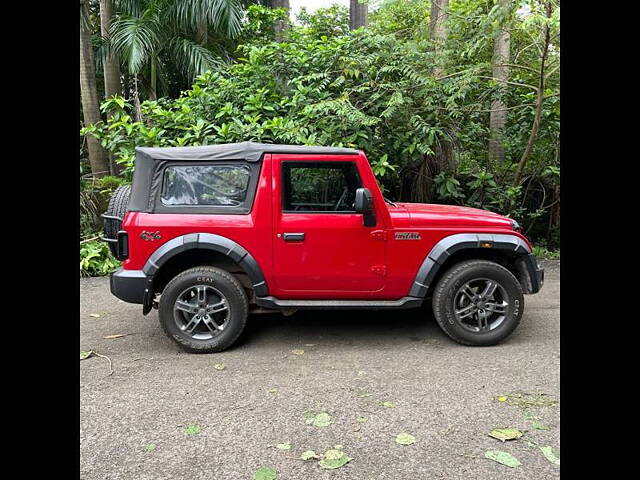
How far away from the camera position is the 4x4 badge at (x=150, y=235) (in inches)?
169

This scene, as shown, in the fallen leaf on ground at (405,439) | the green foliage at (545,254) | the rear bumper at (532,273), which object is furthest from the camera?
the green foliage at (545,254)

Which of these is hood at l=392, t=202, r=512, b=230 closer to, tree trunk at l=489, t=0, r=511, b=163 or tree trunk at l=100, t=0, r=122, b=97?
tree trunk at l=489, t=0, r=511, b=163

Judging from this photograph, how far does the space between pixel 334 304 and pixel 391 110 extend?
4.03 m

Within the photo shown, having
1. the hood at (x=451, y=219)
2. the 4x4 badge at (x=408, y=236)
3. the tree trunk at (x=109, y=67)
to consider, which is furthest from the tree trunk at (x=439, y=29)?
the tree trunk at (x=109, y=67)

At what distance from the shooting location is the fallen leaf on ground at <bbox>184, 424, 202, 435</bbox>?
3031 mm

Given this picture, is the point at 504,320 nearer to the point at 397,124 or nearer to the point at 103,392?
the point at 103,392

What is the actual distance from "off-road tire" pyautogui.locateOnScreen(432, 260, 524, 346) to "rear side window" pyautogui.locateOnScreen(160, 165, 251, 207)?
1975 mm

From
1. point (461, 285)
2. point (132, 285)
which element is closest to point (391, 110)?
point (461, 285)

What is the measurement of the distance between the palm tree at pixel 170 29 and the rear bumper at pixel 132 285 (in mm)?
8944

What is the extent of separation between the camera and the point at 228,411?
3305 mm

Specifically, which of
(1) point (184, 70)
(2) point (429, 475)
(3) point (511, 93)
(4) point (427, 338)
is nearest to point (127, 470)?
(2) point (429, 475)

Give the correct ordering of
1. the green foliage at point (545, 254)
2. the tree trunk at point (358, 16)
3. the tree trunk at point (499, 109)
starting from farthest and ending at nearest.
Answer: the tree trunk at point (358, 16)
the green foliage at point (545, 254)
the tree trunk at point (499, 109)

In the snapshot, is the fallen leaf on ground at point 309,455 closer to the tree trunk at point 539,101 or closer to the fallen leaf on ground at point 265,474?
the fallen leaf on ground at point 265,474
